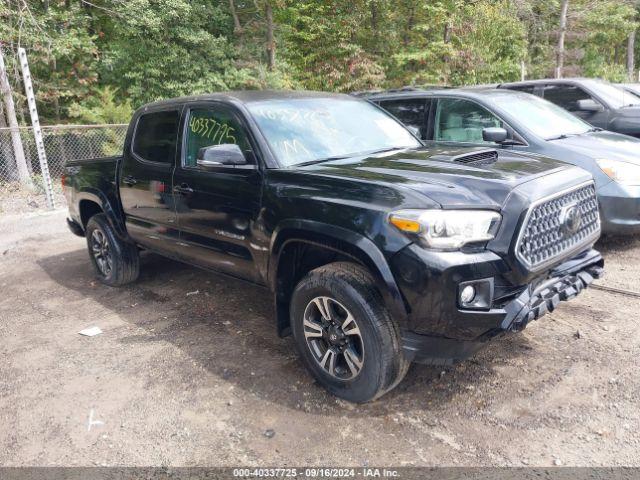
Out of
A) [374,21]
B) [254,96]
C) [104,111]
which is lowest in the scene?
[104,111]

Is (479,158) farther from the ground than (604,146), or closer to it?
farther from the ground

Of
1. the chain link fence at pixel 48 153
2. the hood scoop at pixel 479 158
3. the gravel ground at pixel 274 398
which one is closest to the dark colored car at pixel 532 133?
the gravel ground at pixel 274 398

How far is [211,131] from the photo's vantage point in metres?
4.13

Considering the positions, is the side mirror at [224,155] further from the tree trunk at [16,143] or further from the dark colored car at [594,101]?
the tree trunk at [16,143]

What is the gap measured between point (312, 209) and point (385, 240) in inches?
21.5

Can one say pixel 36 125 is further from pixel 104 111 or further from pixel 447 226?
pixel 447 226

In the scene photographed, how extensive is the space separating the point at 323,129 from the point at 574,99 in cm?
592

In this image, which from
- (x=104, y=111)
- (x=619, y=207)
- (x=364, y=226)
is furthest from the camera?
(x=104, y=111)

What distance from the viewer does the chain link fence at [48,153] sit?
1091 centimetres

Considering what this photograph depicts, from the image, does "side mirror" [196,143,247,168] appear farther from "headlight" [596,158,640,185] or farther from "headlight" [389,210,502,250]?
"headlight" [596,158,640,185]

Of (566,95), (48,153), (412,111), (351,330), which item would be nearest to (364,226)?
(351,330)

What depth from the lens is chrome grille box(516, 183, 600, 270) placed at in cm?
282

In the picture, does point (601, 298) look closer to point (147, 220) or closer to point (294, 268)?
point (294, 268)

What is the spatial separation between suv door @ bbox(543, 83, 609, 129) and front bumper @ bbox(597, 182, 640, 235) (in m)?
3.15
